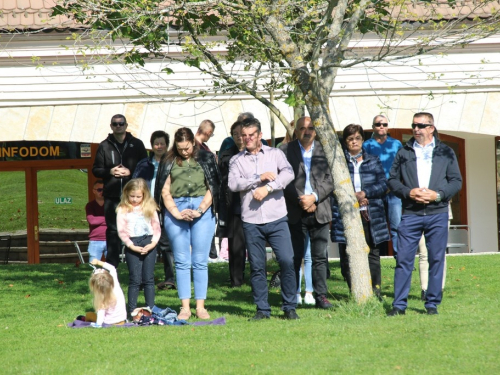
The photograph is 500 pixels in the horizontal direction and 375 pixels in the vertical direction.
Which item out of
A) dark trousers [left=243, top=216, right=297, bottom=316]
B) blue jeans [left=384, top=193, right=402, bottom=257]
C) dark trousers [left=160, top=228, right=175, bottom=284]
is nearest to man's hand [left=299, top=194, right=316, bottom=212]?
dark trousers [left=243, top=216, right=297, bottom=316]

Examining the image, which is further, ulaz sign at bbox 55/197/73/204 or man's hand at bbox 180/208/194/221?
ulaz sign at bbox 55/197/73/204

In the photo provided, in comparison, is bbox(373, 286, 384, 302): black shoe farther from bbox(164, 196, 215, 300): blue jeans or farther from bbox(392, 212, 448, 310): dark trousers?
bbox(164, 196, 215, 300): blue jeans

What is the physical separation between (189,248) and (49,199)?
10.3 meters

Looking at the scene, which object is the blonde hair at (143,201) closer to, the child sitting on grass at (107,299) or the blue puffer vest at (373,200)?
the child sitting on grass at (107,299)

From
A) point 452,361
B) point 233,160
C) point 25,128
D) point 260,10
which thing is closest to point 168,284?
point 233,160

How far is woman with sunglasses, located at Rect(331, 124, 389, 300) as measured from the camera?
9.46 meters

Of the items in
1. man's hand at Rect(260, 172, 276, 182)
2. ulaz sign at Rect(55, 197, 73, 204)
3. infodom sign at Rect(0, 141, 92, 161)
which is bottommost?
ulaz sign at Rect(55, 197, 73, 204)

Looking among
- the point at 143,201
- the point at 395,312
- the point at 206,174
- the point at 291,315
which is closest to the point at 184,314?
the point at 291,315

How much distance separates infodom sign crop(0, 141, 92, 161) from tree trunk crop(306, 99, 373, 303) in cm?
1015

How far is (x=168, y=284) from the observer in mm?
10984

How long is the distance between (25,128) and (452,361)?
1171cm

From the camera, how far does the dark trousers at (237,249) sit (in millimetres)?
10789

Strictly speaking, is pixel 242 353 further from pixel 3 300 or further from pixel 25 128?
pixel 25 128

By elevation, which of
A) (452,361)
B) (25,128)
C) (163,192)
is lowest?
(452,361)
